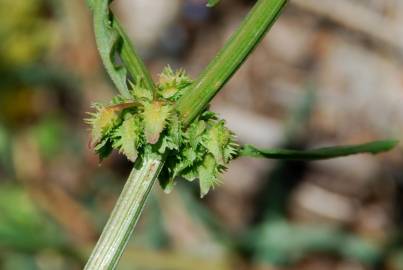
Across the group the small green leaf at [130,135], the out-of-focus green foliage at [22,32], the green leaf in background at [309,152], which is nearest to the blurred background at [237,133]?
the out-of-focus green foliage at [22,32]

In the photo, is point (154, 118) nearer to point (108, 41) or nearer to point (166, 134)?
point (166, 134)

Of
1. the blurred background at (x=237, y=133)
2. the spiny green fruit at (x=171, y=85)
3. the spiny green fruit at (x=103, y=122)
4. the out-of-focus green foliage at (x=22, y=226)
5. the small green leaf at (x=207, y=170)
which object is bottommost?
the spiny green fruit at (x=103, y=122)

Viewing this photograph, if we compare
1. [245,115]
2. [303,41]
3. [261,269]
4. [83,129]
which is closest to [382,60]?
[303,41]

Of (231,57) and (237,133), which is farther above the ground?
(237,133)

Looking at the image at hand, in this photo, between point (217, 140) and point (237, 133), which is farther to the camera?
point (237, 133)

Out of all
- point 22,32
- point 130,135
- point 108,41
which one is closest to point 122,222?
point 130,135

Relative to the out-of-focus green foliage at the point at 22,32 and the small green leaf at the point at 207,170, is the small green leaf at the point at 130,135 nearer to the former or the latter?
the small green leaf at the point at 207,170
